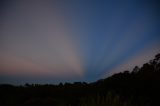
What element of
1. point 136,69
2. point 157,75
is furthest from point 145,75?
point 136,69

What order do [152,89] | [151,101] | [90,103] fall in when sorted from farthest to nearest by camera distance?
[152,89] → [151,101] → [90,103]

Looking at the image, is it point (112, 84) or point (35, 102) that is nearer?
point (35, 102)

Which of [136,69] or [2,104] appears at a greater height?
[136,69]

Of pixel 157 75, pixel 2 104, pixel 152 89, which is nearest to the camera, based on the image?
pixel 2 104

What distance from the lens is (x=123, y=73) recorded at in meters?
14.9

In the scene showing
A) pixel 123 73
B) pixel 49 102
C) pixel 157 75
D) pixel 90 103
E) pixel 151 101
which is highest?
pixel 123 73

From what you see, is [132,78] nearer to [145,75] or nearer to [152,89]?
[145,75]

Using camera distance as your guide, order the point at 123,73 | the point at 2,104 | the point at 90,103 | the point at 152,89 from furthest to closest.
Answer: the point at 123,73, the point at 152,89, the point at 2,104, the point at 90,103

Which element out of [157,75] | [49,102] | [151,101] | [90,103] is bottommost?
[90,103]

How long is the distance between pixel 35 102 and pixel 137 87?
4158mm

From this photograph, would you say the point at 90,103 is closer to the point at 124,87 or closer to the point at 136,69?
the point at 124,87

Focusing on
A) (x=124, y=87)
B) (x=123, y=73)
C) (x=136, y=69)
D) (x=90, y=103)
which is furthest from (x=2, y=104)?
(x=136, y=69)

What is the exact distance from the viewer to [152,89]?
11.6m

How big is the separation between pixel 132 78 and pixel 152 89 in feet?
6.71
